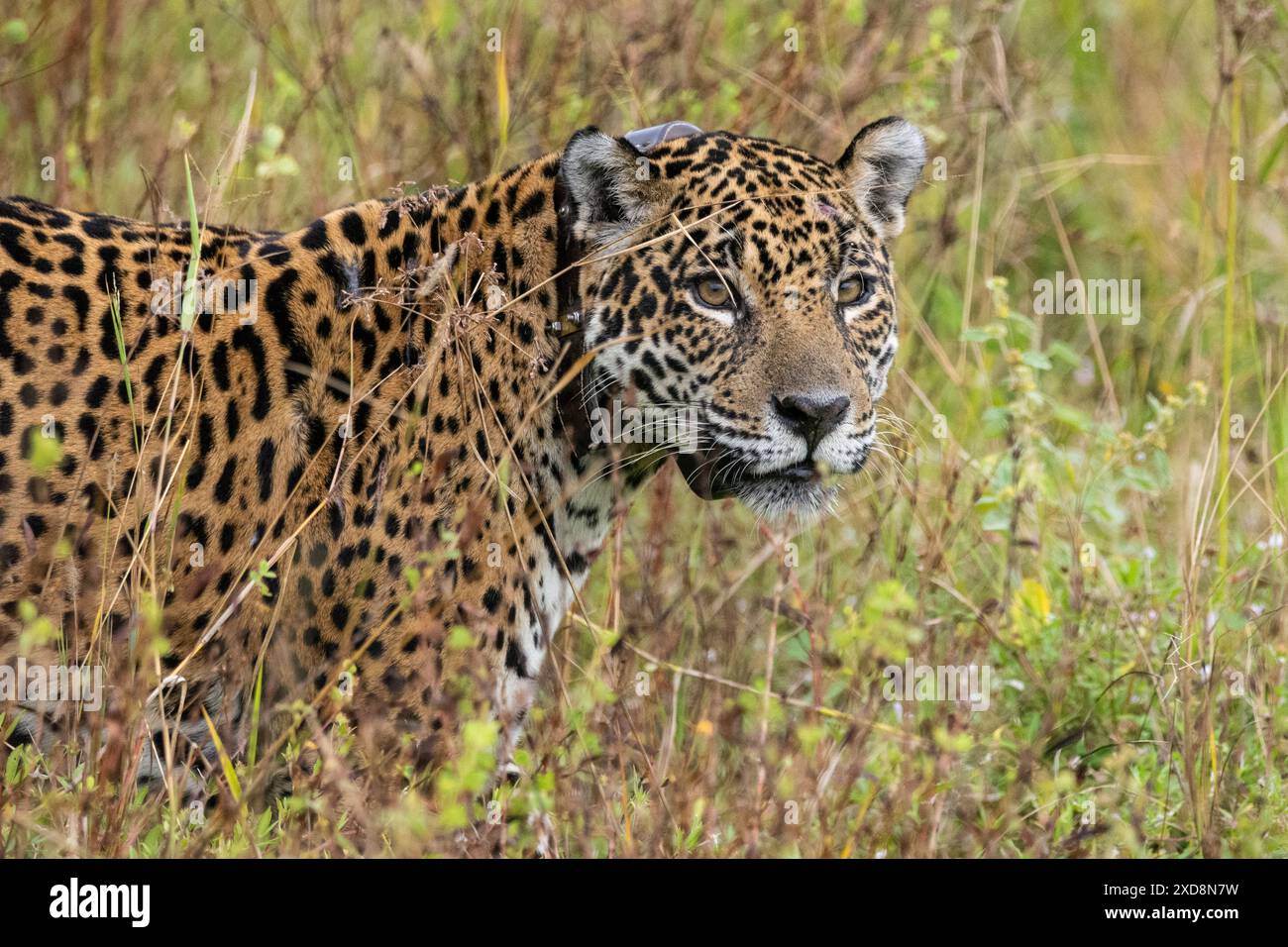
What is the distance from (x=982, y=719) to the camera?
5902 millimetres

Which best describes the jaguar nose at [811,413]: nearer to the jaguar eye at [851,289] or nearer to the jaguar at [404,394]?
the jaguar at [404,394]

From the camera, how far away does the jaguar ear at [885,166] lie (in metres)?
5.59

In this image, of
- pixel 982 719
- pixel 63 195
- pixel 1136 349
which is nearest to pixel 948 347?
pixel 1136 349

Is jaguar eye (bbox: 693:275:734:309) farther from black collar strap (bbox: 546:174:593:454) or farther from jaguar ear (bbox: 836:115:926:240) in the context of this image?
jaguar ear (bbox: 836:115:926:240)

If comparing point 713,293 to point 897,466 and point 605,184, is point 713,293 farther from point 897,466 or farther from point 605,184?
point 897,466

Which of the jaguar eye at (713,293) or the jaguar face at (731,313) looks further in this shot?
the jaguar eye at (713,293)

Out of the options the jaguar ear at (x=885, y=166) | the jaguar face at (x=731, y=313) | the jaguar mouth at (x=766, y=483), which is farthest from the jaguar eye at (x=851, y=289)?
the jaguar mouth at (x=766, y=483)

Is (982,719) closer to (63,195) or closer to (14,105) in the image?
(63,195)

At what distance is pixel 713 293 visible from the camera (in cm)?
516

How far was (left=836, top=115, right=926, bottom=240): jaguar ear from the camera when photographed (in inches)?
220

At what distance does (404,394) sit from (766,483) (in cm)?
117

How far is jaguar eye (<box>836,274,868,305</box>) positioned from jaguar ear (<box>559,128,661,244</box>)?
2.22 feet

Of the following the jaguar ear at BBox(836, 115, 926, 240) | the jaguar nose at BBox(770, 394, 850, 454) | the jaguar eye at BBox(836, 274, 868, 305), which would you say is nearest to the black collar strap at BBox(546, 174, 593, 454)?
the jaguar nose at BBox(770, 394, 850, 454)
